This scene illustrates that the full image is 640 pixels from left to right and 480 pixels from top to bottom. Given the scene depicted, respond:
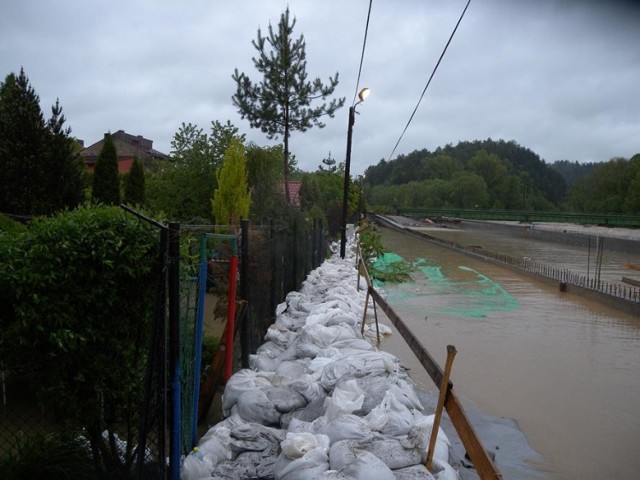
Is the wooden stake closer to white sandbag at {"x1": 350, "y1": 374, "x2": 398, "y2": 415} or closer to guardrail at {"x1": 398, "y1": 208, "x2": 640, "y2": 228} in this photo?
white sandbag at {"x1": 350, "y1": 374, "x2": 398, "y2": 415}

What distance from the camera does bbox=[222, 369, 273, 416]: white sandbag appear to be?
4.60m

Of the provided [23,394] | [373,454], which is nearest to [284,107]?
[23,394]

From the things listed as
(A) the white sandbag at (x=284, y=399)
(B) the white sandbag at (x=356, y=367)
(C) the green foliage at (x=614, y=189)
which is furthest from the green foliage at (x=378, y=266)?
(C) the green foliage at (x=614, y=189)

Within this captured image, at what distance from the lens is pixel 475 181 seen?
400ft

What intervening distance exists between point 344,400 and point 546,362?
512 centimetres

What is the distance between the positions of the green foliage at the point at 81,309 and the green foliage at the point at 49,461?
0.21 meters

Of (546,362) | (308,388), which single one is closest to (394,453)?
(308,388)

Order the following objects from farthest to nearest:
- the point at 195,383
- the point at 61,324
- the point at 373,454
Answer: the point at 195,383 → the point at 373,454 → the point at 61,324

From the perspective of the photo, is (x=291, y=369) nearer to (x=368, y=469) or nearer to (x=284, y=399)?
(x=284, y=399)

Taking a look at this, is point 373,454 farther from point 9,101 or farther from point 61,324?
point 9,101

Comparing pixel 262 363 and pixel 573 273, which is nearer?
pixel 262 363

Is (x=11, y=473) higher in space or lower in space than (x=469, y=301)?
higher

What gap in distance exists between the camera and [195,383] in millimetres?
3861

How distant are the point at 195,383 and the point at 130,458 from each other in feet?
2.54
